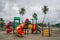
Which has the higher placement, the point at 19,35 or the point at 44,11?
the point at 44,11

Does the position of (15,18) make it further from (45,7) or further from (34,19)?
(45,7)

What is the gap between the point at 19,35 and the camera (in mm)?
18531

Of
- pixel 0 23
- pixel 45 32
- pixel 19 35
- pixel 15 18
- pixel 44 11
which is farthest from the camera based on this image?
pixel 44 11

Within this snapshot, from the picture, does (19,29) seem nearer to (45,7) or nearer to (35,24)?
(35,24)

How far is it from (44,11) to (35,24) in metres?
43.8

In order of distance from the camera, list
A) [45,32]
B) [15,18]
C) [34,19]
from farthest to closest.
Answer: [34,19] < [15,18] < [45,32]

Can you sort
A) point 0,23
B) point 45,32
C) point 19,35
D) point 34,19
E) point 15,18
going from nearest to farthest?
point 19,35 → point 45,32 → point 15,18 → point 34,19 → point 0,23

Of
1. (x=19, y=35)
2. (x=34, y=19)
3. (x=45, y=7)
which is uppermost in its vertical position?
(x=45, y=7)

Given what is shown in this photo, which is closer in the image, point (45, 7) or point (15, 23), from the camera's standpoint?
point (15, 23)

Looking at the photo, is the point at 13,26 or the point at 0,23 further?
the point at 0,23

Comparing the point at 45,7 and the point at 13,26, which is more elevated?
the point at 45,7

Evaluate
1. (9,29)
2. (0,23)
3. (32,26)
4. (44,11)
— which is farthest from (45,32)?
(44,11)

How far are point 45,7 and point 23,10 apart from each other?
965 centimetres

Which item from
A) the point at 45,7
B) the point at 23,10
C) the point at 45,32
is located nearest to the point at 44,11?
the point at 45,7
